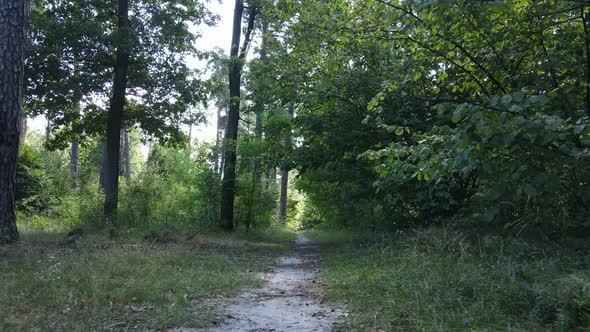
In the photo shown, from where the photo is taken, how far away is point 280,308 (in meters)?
5.58

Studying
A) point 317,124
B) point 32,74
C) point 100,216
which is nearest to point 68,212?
point 100,216

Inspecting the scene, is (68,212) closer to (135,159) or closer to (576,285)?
(576,285)

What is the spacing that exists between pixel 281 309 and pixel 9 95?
631cm

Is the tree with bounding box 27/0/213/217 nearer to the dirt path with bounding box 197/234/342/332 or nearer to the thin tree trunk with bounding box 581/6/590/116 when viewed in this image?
the dirt path with bounding box 197/234/342/332

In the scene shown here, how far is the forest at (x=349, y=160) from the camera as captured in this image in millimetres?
4465

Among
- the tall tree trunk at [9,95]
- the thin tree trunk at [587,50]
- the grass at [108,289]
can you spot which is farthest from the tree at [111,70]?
the thin tree trunk at [587,50]

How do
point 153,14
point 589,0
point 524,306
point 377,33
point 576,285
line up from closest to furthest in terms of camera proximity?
point 576,285 → point 524,306 → point 589,0 → point 377,33 → point 153,14

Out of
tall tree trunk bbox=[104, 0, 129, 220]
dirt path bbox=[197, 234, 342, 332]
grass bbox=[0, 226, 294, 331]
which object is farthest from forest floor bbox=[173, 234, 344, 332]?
tall tree trunk bbox=[104, 0, 129, 220]

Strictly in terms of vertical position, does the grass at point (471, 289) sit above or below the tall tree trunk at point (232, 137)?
below

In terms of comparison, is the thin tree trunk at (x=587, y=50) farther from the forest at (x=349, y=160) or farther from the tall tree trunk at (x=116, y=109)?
the tall tree trunk at (x=116, y=109)

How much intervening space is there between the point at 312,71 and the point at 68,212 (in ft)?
39.4

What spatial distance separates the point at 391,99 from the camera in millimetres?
10445

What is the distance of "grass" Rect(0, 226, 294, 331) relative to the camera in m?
4.23

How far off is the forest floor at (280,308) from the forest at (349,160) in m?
0.05
